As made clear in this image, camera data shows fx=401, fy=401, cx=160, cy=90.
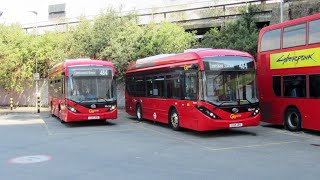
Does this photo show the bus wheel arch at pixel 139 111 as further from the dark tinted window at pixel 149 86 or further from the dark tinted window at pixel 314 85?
the dark tinted window at pixel 314 85

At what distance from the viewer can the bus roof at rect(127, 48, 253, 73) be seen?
1409cm

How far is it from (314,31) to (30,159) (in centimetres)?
1018

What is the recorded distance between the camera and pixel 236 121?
13.7m

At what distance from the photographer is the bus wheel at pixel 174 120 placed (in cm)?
1559

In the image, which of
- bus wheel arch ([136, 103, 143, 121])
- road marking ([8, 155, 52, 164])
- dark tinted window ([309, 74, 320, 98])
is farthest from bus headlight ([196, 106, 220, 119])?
bus wheel arch ([136, 103, 143, 121])

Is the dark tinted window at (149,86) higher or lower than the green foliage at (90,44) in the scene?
lower

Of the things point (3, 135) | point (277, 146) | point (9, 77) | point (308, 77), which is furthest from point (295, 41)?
point (9, 77)

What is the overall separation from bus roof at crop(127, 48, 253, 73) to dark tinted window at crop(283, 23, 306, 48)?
191 centimetres

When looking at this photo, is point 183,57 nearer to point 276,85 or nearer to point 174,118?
point 174,118

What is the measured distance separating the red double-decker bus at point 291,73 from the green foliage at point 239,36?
790cm

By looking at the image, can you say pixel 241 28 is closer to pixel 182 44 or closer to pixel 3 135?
pixel 182 44

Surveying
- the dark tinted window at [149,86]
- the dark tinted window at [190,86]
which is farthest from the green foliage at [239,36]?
the dark tinted window at [190,86]

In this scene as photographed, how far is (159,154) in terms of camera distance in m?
Answer: 10.7

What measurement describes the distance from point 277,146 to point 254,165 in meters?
3.07
